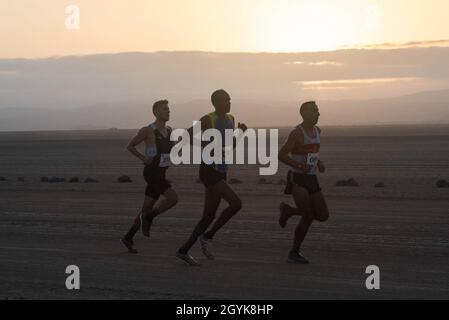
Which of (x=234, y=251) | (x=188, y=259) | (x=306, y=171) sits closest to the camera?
(x=306, y=171)

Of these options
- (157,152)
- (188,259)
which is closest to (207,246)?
(188,259)

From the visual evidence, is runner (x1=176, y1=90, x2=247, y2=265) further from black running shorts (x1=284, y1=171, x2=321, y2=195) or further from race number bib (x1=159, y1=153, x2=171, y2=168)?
race number bib (x1=159, y1=153, x2=171, y2=168)

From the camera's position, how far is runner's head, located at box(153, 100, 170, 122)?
456 inches

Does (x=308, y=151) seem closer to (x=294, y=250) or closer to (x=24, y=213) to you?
(x=294, y=250)

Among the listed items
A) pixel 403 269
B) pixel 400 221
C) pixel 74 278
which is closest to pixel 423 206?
pixel 400 221

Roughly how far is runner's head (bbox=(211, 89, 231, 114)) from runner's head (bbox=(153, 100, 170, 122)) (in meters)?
0.99

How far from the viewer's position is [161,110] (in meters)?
11.6

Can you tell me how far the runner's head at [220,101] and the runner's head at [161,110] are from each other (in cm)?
99

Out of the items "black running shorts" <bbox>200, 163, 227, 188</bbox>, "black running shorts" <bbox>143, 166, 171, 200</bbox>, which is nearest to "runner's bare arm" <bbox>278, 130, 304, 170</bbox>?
"black running shorts" <bbox>200, 163, 227, 188</bbox>

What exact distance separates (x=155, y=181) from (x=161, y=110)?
0.92 metres

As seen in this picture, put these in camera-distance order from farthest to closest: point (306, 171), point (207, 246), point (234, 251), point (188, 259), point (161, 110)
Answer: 1. point (234, 251)
2. point (161, 110)
3. point (207, 246)
4. point (188, 259)
5. point (306, 171)

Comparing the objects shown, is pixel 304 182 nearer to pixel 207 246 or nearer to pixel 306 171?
pixel 306 171

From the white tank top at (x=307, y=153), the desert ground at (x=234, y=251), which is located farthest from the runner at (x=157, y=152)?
the white tank top at (x=307, y=153)

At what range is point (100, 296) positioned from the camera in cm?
905
